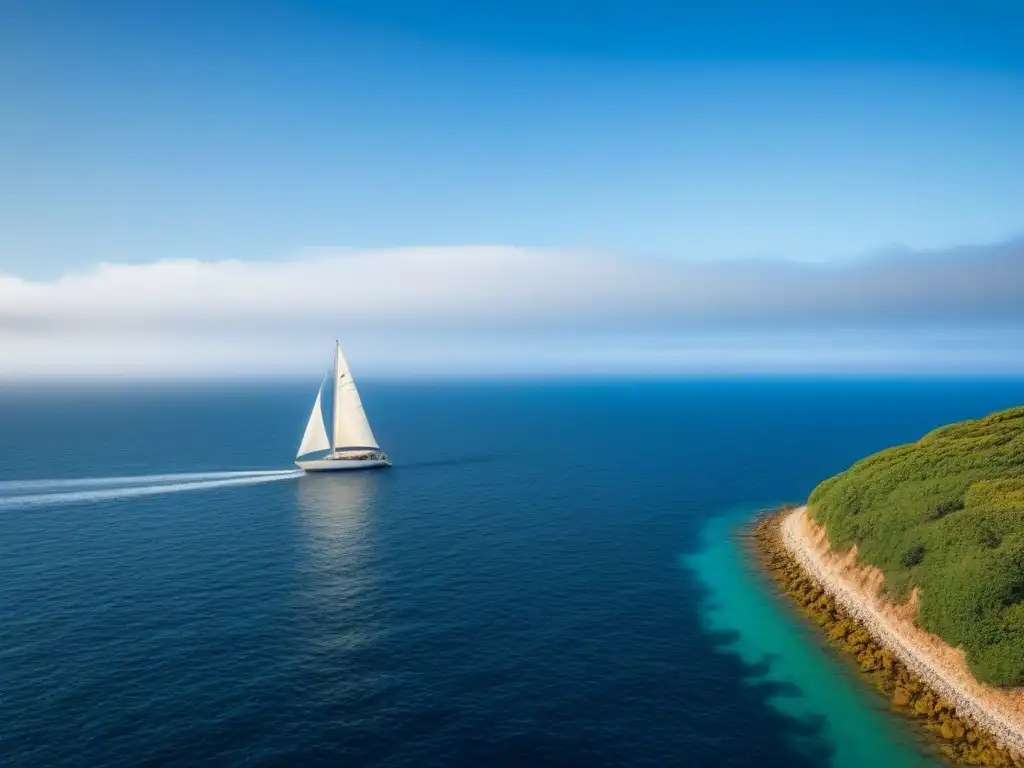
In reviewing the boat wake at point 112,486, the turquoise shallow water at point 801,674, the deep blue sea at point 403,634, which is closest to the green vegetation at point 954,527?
the turquoise shallow water at point 801,674

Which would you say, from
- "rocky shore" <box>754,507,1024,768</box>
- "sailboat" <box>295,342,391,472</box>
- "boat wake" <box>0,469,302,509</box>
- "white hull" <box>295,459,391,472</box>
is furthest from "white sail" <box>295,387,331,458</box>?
"rocky shore" <box>754,507,1024,768</box>

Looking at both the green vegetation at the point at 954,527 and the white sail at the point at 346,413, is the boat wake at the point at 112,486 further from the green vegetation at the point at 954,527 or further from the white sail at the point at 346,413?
the green vegetation at the point at 954,527

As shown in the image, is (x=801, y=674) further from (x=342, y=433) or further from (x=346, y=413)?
(x=342, y=433)

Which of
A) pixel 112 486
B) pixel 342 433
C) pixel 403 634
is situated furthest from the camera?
pixel 342 433

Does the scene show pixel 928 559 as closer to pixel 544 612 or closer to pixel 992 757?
pixel 992 757

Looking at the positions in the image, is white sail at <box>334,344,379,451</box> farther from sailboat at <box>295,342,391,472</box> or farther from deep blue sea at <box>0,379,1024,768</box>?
deep blue sea at <box>0,379,1024,768</box>

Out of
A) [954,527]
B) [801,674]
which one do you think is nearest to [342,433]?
[801,674]

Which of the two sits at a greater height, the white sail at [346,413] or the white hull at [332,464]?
the white sail at [346,413]
